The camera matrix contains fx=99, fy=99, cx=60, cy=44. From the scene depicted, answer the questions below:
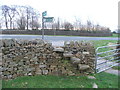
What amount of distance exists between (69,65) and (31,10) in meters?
20.5

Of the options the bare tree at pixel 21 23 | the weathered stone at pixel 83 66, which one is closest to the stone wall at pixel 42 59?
the weathered stone at pixel 83 66

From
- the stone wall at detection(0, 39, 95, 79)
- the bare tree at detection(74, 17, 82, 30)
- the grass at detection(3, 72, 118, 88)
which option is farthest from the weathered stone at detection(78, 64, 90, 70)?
the bare tree at detection(74, 17, 82, 30)

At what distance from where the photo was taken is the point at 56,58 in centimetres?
360

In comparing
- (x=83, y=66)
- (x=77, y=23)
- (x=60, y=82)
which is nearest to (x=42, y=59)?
(x=60, y=82)

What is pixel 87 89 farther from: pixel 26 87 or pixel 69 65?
pixel 26 87

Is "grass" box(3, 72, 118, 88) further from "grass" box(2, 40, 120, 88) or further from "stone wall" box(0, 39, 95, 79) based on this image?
"stone wall" box(0, 39, 95, 79)

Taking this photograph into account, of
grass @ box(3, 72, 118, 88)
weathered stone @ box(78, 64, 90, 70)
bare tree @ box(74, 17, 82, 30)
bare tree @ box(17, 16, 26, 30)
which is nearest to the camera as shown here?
grass @ box(3, 72, 118, 88)

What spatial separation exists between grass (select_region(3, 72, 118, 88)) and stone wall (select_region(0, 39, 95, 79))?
0.78 ft

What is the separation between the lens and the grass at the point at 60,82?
2727 mm

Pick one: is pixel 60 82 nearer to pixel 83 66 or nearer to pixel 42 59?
pixel 83 66

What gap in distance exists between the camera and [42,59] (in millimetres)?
3570

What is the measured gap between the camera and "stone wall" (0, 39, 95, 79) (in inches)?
132

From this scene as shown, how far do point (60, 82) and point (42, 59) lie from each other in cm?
110

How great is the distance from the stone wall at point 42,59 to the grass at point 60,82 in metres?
0.24
